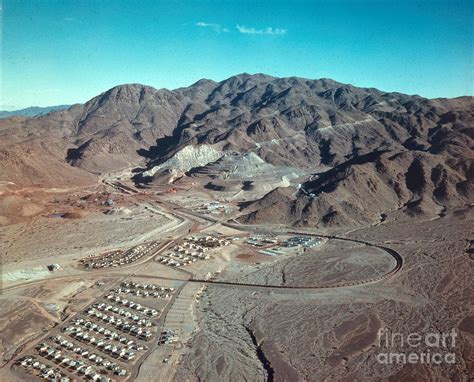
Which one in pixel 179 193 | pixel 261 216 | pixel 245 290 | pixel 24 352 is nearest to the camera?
pixel 24 352

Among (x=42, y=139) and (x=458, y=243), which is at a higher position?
(x=42, y=139)

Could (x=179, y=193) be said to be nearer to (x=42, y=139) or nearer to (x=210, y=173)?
(x=210, y=173)

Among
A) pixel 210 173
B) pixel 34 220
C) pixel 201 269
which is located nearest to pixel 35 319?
pixel 201 269

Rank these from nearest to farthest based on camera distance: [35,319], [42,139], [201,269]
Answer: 1. [35,319]
2. [201,269]
3. [42,139]

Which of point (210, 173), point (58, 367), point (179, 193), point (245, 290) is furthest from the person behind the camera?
point (210, 173)

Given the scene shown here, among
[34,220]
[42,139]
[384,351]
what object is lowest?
[384,351]

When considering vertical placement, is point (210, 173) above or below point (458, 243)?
above

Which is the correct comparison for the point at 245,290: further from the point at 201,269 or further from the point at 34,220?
the point at 34,220

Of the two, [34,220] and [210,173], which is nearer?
[34,220]

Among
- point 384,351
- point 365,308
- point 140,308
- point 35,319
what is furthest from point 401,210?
point 35,319
